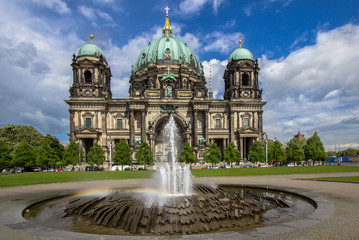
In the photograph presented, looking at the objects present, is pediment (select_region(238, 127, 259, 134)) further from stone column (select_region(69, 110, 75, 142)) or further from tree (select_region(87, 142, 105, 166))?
stone column (select_region(69, 110, 75, 142))

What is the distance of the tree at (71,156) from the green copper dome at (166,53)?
32073 millimetres

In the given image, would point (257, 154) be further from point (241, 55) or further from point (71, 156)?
point (71, 156)

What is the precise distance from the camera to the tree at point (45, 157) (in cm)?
4925

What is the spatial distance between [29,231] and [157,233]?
3.94 metres

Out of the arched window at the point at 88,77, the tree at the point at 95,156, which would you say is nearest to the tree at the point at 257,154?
the tree at the point at 95,156

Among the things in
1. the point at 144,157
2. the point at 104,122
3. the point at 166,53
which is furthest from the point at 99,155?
the point at 166,53

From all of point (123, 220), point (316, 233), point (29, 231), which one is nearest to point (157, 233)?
point (123, 220)

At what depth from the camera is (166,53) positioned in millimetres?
70000

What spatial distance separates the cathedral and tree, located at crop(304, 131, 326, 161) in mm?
12567

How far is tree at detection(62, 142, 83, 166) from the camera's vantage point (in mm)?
49844

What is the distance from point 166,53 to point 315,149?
154 ft

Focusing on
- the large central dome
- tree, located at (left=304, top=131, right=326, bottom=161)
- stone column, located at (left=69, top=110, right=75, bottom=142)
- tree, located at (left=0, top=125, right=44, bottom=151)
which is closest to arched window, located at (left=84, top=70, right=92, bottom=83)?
stone column, located at (left=69, top=110, right=75, bottom=142)

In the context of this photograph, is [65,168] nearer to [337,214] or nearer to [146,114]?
[146,114]

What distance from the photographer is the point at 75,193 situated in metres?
16.8
